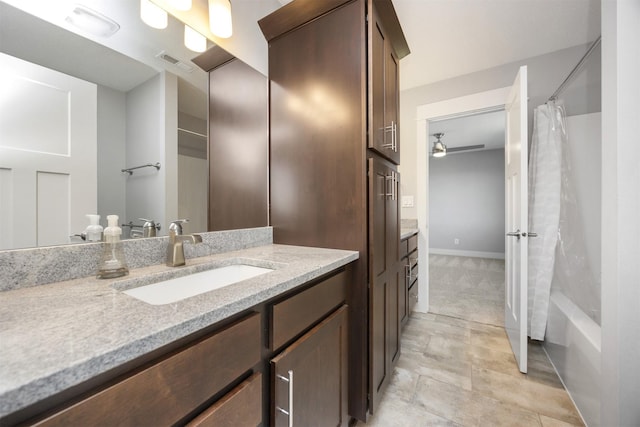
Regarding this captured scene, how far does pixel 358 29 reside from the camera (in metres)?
1.14

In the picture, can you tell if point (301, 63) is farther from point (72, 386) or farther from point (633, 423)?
point (633, 423)

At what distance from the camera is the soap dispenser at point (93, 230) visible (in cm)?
79

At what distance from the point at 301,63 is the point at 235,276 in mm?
1099

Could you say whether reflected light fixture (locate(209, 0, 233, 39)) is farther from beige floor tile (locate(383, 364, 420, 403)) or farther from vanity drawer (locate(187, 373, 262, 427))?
beige floor tile (locate(383, 364, 420, 403))

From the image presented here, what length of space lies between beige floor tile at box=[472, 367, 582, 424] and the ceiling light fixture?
2.38 metres

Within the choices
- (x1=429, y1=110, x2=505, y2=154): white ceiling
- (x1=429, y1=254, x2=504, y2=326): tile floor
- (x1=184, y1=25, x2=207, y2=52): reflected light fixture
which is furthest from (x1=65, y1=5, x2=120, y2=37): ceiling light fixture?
(x1=429, y1=110, x2=505, y2=154): white ceiling

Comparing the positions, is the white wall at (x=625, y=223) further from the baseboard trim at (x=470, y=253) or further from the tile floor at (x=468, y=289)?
the baseboard trim at (x=470, y=253)

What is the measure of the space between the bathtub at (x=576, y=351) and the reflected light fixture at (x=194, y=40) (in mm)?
2315

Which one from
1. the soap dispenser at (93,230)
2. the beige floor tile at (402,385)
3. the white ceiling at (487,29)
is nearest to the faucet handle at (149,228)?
the soap dispenser at (93,230)

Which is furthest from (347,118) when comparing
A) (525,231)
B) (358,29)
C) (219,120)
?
(525,231)

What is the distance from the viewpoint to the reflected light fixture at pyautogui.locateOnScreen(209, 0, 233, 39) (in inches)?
45.7

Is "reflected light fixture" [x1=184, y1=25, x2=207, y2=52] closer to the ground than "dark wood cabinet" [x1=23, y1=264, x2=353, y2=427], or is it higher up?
higher up

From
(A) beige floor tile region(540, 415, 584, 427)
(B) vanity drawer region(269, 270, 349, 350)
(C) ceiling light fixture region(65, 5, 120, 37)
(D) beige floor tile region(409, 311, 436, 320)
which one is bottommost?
(A) beige floor tile region(540, 415, 584, 427)

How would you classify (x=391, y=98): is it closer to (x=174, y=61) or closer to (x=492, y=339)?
(x=174, y=61)
